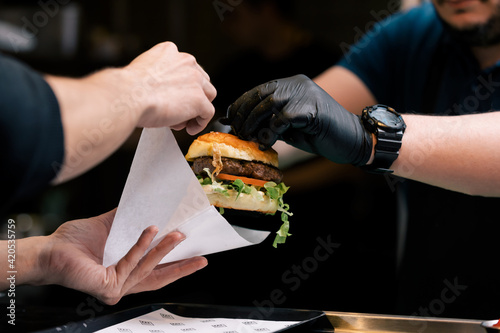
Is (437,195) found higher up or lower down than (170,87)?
lower down

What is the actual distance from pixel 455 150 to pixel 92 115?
1.14m

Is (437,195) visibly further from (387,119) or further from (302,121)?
(302,121)

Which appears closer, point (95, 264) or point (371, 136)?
point (95, 264)

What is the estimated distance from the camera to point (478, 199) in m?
2.03

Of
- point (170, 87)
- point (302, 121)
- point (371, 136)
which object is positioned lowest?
point (371, 136)

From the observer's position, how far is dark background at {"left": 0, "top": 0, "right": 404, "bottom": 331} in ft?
10.8

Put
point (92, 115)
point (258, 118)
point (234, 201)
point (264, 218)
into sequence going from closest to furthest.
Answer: point (92, 115), point (258, 118), point (234, 201), point (264, 218)

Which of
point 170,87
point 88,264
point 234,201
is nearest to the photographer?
point 170,87

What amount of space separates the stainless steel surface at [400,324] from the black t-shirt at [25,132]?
3.14ft

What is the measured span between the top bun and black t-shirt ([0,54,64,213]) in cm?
80

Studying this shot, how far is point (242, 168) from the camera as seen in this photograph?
1.74 metres

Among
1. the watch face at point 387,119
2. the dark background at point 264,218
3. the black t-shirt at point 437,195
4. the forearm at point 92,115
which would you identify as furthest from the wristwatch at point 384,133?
the dark background at point 264,218

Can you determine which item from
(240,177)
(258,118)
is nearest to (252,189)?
(240,177)

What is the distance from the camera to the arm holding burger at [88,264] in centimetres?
140
